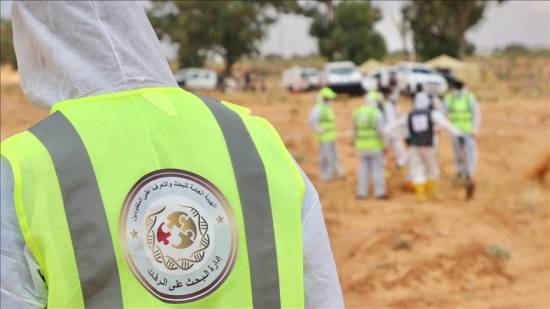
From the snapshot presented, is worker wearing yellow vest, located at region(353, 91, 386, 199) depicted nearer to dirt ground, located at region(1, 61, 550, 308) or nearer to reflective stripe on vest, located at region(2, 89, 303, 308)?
dirt ground, located at region(1, 61, 550, 308)

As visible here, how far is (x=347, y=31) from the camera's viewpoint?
4684 centimetres

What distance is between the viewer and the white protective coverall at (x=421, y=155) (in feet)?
33.1

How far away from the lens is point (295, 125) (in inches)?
838

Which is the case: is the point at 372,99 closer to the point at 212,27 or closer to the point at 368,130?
the point at 368,130

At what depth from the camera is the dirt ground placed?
646 cm

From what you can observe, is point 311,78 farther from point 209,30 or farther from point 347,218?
point 347,218

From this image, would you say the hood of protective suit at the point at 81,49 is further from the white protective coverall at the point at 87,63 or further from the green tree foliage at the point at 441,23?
the green tree foliage at the point at 441,23

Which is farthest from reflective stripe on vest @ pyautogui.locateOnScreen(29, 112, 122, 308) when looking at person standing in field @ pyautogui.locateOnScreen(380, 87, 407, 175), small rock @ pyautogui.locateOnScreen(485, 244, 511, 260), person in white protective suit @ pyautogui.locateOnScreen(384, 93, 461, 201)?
person standing in field @ pyautogui.locateOnScreen(380, 87, 407, 175)

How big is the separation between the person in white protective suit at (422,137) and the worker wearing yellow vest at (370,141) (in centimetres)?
22

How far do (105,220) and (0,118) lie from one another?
1642cm

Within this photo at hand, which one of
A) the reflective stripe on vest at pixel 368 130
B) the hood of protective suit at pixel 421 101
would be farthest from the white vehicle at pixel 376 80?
the hood of protective suit at pixel 421 101

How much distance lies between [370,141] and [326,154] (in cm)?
191

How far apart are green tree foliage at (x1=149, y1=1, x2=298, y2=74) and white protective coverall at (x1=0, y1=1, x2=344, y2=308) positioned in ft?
131

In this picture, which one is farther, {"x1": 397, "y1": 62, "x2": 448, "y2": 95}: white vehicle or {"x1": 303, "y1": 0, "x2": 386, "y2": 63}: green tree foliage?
{"x1": 303, "y1": 0, "x2": 386, "y2": 63}: green tree foliage
